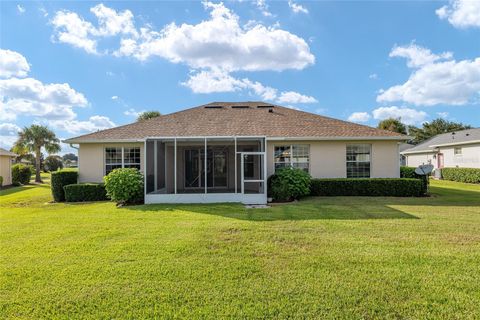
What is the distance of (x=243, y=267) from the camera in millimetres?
4633

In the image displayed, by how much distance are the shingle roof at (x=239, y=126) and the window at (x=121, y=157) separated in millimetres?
Result: 770

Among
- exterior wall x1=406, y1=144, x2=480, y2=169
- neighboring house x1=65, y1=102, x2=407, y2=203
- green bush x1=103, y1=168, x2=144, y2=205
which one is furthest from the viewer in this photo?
exterior wall x1=406, y1=144, x2=480, y2=169

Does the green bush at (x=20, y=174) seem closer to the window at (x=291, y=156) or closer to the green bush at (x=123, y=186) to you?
the green bush at (x=123, y=186)

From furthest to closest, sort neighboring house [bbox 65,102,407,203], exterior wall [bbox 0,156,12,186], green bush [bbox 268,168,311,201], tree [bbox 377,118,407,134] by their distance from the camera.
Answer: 1. tree [bbox 377,118,407,134]
2. exterior wall [bbox 0,156,12,186]
3. neighboring house [bbox 65,102,407,203]
4. green bush [bbox 268,168,311,201]

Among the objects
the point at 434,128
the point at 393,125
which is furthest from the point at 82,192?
the point at 434,128

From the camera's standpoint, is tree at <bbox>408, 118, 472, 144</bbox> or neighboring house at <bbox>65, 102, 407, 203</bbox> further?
tree at <bbox>408, 118, 472, 144</bbox>

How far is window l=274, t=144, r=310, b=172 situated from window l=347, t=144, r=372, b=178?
7.40ft

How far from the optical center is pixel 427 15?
48.2ft

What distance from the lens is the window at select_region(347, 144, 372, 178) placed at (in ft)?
47.9

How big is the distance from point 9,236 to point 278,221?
691 cm

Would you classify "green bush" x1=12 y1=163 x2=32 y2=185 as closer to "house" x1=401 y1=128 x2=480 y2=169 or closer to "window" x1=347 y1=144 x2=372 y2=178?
"window" x1=347 y1=144 x2=372 y2=178

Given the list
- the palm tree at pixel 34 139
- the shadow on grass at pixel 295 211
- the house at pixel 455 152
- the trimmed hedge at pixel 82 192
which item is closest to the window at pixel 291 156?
the shadow on grass at pixel 295 211

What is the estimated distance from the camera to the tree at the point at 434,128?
54025mm

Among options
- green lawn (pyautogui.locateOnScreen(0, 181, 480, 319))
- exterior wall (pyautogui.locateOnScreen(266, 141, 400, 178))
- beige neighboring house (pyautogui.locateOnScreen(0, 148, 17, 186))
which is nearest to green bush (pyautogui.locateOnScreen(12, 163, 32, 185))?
beige neighboring house (pyautogui.locateOnScreen(0, 148, 17, 186))
